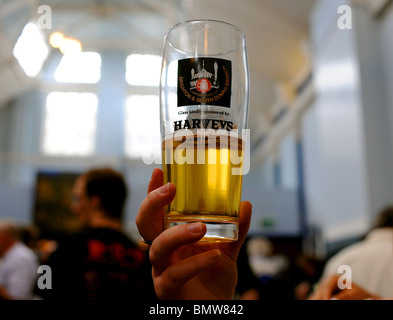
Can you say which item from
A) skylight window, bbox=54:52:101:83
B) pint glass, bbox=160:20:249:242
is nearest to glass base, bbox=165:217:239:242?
pint glass, bbox=160:20:249:242

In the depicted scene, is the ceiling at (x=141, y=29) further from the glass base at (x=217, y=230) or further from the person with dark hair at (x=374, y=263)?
the glass base at (x=217, y=230)

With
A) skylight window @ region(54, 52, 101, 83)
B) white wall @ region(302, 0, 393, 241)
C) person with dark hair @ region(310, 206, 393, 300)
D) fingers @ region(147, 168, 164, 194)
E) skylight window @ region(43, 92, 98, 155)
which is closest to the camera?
fingers @ region(147, 168, 164, 194)

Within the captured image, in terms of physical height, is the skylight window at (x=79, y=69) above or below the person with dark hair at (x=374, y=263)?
above

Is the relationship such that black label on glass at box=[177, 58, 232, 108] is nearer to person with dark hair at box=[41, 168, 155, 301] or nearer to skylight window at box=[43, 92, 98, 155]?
person with dark hair at box=[41, 168, 155, 301]

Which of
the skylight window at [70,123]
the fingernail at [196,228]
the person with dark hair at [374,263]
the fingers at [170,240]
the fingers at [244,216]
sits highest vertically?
the skylight window at [70,123]

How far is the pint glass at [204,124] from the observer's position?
47 cm

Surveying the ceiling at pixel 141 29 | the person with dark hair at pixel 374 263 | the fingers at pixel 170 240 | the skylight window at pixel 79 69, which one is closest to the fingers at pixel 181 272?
the fingers at pixel 170 240

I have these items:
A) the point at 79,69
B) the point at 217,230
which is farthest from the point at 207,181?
the point at 79,69

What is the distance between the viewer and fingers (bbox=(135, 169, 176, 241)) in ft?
1.54

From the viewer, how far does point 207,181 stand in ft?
1.59

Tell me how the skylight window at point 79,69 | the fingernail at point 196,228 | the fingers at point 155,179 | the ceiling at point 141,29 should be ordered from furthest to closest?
the skylight window at point 79,69 < the ceiling at point 141,29 < the fingers at point 155,179 < the fingernail at point 196,228

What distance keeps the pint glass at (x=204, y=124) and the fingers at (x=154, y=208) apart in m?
0.02

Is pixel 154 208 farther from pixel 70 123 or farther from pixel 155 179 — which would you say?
pixel 70 123

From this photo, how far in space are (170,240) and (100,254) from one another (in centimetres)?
106
